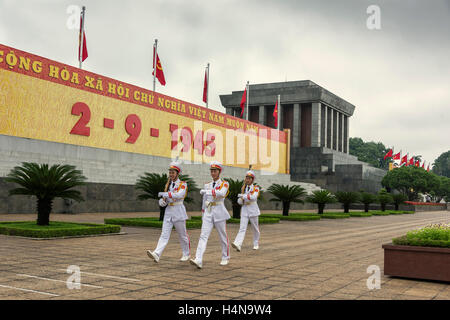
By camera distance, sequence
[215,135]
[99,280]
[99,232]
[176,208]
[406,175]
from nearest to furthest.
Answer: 1. [99,280]
2. [176,208]
3. [99,232]
4. [215,135]
5. [406,175]

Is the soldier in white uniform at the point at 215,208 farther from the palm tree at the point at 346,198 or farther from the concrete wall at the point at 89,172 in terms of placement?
the palm tree at the point at 346,198

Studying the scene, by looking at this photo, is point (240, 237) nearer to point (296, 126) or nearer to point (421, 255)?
point (421, 255)

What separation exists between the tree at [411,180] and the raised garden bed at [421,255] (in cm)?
6113

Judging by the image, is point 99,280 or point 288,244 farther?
point 288,244

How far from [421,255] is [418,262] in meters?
0.13

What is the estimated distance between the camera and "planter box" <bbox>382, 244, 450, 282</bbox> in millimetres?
7764

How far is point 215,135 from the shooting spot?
42812 millimetres

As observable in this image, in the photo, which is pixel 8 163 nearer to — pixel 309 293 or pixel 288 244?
pixel 288 244

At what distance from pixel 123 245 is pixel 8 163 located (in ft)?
44.7

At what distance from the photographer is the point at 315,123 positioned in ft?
226

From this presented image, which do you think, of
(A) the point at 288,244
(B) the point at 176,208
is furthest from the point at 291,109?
(B) the point at 176,208

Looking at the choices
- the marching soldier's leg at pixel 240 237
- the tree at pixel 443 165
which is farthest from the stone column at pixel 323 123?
the tree at pixel 443 165

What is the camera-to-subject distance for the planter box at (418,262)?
25.5ft

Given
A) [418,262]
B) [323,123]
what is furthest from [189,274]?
[323,123]
